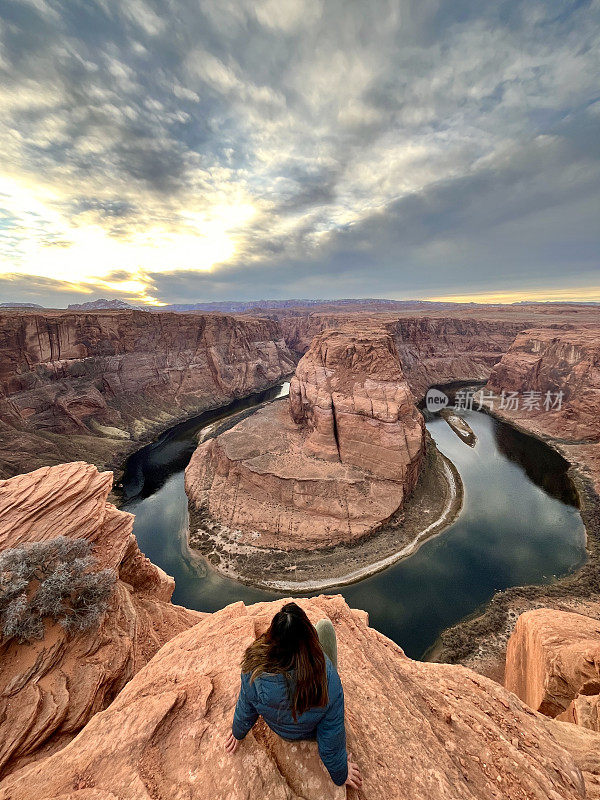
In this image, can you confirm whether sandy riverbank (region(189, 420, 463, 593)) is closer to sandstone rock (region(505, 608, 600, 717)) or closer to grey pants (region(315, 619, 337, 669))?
sandstone rock (region(505, 608, 600, 717))

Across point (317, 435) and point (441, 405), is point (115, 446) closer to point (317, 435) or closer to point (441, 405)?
point (317, 435)

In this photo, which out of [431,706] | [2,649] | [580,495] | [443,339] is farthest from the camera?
[443,339]

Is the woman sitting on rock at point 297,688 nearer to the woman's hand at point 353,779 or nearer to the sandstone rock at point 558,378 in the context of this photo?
the woman's hand at point 353,779

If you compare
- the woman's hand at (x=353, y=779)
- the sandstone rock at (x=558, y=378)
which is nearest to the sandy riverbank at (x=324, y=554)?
the woman's hand at (x=353, y=779)

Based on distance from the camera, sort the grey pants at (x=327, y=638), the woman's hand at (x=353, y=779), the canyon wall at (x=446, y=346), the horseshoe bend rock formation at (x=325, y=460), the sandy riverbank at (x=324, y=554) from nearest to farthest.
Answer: the woman's hand at (x=353, y=779) → the grey pants at (x=327, y=638) → the sandy riverbank at (x=324, y=554) → the horseshoe bend rock formation at (x=325, y=460) → the canyon wall at (x=446, y=346)

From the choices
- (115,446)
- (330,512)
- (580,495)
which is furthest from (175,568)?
(580,495)
